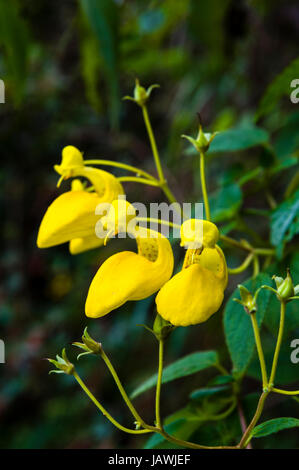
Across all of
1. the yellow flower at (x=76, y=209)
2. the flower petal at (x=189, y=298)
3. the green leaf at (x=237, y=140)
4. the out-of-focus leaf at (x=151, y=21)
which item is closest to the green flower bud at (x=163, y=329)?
the flower petal at (x=189, y=298)

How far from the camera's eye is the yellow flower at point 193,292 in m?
0.35

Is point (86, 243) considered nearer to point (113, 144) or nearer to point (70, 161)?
point (70, 161)

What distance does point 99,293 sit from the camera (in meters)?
0.38

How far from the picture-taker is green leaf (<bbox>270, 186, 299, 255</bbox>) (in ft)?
1.58

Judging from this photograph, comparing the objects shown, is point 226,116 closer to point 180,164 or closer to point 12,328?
point 180,164

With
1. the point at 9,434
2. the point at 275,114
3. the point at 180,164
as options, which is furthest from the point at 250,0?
the point at 9,434

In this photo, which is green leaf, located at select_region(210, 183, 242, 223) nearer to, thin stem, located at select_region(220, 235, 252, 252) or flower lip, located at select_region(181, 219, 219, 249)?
thin stem, located at select_region(220, 235, 252, 252)

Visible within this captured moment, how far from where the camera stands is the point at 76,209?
43 cm

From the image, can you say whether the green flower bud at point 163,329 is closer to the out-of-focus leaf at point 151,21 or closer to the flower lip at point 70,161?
the flower lip at point 70,161

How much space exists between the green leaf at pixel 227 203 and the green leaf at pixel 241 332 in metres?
0.13

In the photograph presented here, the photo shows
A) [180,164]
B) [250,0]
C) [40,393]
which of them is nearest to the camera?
[250,0]

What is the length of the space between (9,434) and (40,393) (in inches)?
6.3

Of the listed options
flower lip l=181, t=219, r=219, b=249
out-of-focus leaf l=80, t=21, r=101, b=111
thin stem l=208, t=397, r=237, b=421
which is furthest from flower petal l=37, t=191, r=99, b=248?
out-of-focus leaf l=80, t=21, r=101, b=111

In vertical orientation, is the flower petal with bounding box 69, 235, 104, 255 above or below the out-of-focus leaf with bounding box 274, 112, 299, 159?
below
